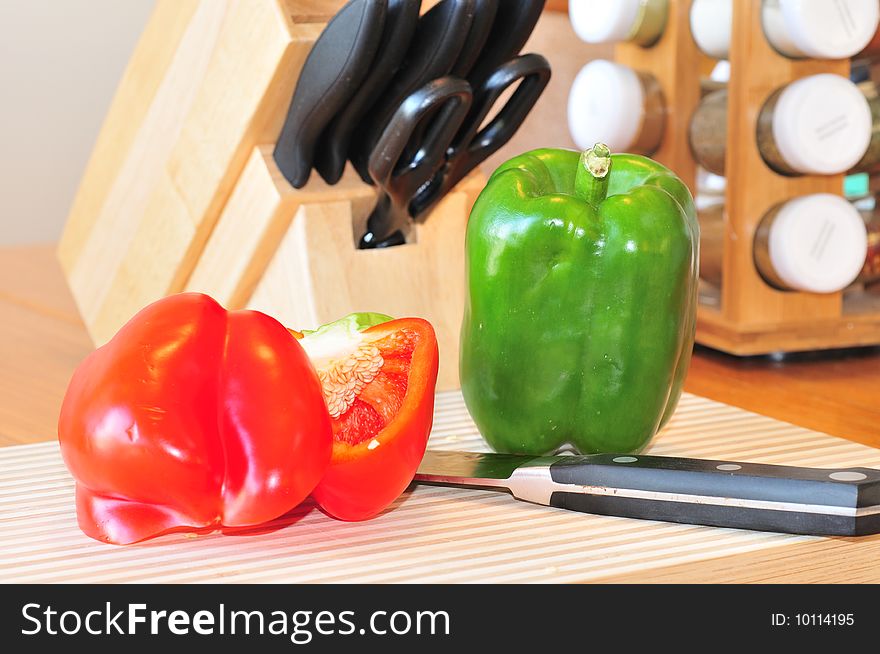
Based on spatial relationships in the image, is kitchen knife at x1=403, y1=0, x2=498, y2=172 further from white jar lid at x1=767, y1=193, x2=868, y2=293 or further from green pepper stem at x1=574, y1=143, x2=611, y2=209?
white jar lid at x1=767, y1=193, x2=868, y2=293

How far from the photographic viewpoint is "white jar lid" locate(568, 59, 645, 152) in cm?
120

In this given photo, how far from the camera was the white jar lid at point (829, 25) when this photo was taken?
3.45ft

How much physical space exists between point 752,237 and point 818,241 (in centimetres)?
6

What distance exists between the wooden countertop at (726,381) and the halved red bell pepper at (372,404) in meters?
0.30

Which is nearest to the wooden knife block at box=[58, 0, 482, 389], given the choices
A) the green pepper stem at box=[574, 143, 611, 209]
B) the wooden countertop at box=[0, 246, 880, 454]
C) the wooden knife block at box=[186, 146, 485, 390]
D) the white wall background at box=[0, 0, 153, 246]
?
the wooden knife block at box=[186, 146, 485, 390]

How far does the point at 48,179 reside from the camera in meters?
2.14

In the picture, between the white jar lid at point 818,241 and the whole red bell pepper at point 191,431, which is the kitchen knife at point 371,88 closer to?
the whole red bell pepper at point 191,431

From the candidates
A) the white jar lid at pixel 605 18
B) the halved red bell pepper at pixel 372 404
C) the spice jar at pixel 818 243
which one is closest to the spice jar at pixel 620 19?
the white jar lid at pixel 605 18

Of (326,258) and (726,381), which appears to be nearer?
(326,258)

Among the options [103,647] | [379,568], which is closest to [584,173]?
[379,568]

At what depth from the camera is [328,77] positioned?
858 mm

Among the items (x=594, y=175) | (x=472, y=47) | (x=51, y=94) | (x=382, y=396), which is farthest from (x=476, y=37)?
(x=51, y=94)

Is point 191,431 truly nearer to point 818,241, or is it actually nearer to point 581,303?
point 581,303

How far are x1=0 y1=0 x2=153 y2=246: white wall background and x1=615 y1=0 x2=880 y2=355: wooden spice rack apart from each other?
135 centimetres
